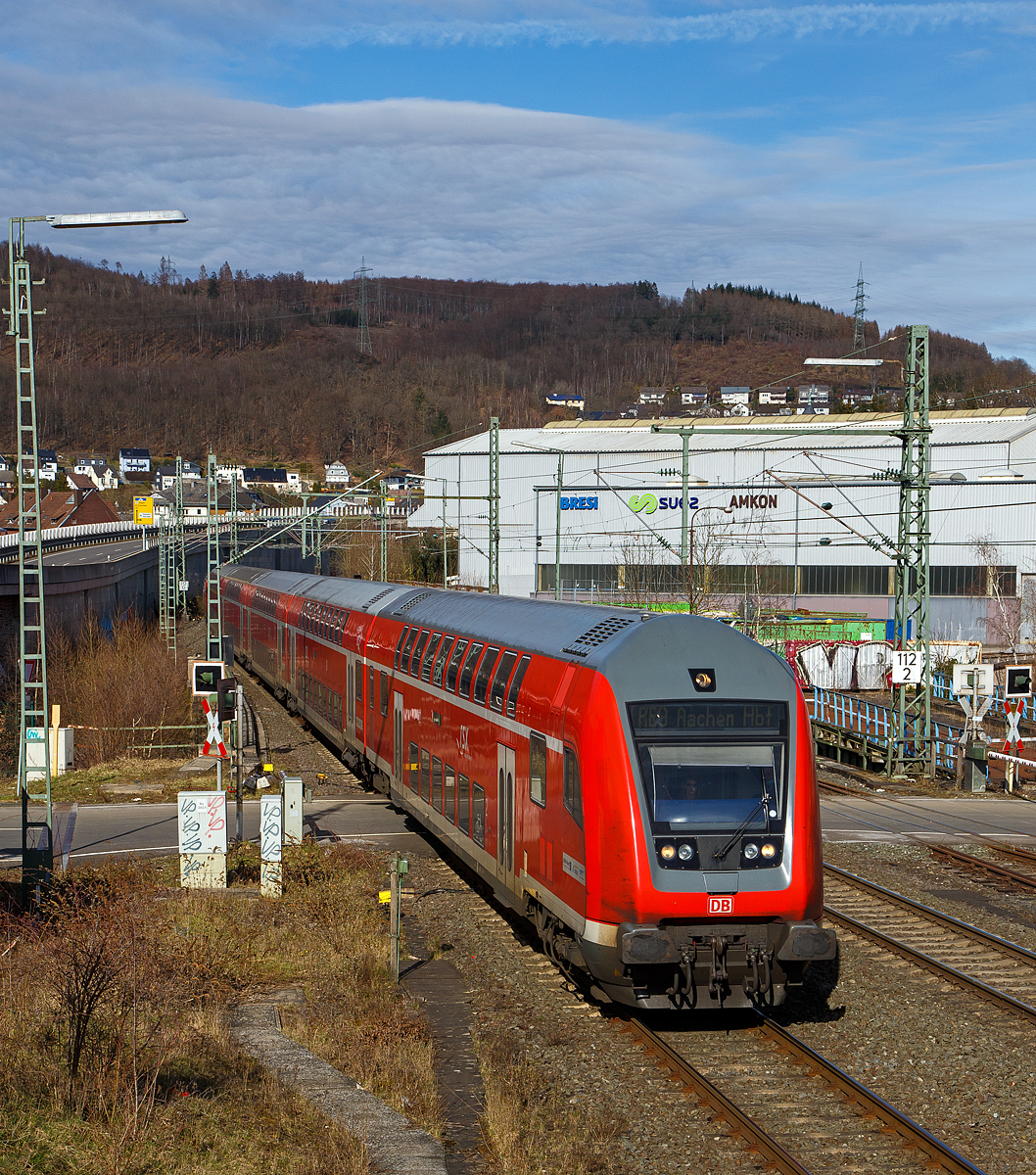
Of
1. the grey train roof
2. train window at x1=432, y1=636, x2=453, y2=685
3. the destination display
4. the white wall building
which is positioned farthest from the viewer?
the white wall building

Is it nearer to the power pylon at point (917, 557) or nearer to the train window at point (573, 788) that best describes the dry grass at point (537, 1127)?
the train window at point (573, 788)

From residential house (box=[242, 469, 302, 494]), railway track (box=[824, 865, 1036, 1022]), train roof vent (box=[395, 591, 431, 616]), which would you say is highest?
residential house (box=[242, 469, 302, 494])

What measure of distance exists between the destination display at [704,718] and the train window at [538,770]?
163 cm

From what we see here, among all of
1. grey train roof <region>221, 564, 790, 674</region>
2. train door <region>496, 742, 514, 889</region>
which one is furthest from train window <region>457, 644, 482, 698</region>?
train door <region>496, 742, 514, 889</region>

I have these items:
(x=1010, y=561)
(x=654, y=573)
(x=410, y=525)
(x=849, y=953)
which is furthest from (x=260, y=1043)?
(x=410, y=525)

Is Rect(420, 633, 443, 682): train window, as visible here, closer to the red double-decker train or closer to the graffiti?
the red double-decker train

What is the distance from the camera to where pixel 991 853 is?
1859cm

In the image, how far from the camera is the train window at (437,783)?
16000 millimetres

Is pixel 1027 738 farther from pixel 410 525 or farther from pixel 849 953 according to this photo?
pixel 410 525

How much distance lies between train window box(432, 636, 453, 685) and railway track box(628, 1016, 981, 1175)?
6568 mm

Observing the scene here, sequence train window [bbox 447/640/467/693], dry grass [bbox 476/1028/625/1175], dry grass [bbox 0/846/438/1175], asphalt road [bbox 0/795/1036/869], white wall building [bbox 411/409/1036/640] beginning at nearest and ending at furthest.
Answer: dry grass [bbox 0/846/438/1175] → dry grass [bbox 476/1028/625/1175] → train window [bbox 447/640/467/693] → asphalt road [bbox 0/795/1036/869] → white wall building [bbox 411/409/1036/640]

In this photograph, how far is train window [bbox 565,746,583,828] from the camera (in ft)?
32.8

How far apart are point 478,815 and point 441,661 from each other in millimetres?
2887

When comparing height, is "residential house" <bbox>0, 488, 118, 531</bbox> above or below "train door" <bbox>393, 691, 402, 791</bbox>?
above
